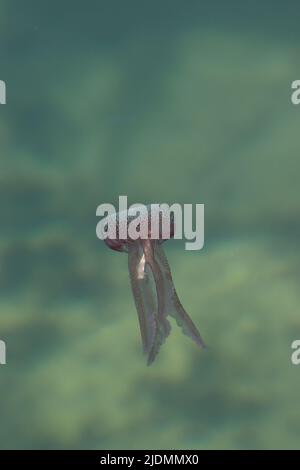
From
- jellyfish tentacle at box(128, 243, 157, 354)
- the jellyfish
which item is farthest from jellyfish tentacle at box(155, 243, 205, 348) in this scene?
jellyfish tentacle at box(128, 243, 157, 354)

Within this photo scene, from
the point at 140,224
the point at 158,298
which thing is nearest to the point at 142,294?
the point at 158,298

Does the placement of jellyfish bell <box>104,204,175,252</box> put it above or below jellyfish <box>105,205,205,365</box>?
above

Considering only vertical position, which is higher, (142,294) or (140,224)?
(140,224)

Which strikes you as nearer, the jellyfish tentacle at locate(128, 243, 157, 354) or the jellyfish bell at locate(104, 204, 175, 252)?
the jellyfish tentacle at locate(128, 243, 157, 354)

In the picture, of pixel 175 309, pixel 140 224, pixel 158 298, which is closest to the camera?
pixel 175 309

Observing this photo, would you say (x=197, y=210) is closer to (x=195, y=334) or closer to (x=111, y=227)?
(x=111, y=227)

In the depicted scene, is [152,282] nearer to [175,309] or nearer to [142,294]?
[142,294]

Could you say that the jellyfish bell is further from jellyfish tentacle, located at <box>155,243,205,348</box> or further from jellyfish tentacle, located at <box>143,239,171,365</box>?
jellyfish tentacle, located at <box>155,243,205,348</box>

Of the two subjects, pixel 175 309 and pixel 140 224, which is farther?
pixel 140 224

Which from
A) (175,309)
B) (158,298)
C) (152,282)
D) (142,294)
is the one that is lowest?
(175,309)
